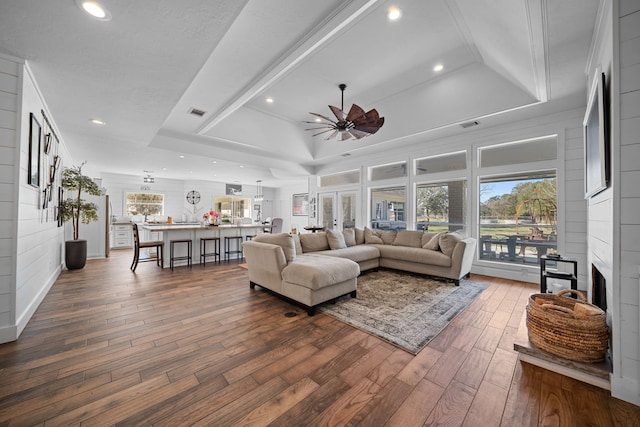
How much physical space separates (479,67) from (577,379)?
4285mm

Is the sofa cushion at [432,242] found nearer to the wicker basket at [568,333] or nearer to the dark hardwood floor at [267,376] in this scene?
the dark hardwood floor at [267,376]

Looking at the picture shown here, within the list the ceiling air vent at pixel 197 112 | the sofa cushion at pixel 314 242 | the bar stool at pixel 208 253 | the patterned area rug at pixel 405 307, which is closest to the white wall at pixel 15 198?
the ceiling air vent at pixel 197 112

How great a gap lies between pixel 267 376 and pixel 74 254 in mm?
5624

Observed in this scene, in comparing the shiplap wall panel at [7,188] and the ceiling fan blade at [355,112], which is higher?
the ceiling fan blade at [355,112]

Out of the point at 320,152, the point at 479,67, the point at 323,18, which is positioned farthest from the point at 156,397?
the point at 320,152

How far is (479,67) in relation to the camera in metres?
4.09

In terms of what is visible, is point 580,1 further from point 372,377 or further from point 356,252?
point 356,252

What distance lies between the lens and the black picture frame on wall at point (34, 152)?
8.75 feet

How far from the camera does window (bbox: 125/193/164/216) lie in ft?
31.3

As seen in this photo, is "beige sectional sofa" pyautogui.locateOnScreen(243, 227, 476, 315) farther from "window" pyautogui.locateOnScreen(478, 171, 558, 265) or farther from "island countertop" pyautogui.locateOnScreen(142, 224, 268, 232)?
"island countertop" pyautogui.locateOnScreen(142, 224, 268, 232)

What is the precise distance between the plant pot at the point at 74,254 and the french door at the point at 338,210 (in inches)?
220

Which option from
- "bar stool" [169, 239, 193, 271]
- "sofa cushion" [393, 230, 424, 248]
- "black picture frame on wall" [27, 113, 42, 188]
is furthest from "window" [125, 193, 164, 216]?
"sofa cushion" [393, 230, 424, 248]

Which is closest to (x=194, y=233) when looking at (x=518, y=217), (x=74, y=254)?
(x=74, y=254)

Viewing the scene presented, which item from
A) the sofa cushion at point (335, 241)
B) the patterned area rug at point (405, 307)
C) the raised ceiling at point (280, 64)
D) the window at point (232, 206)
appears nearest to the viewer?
the raised ceiling at point (280, 64)
